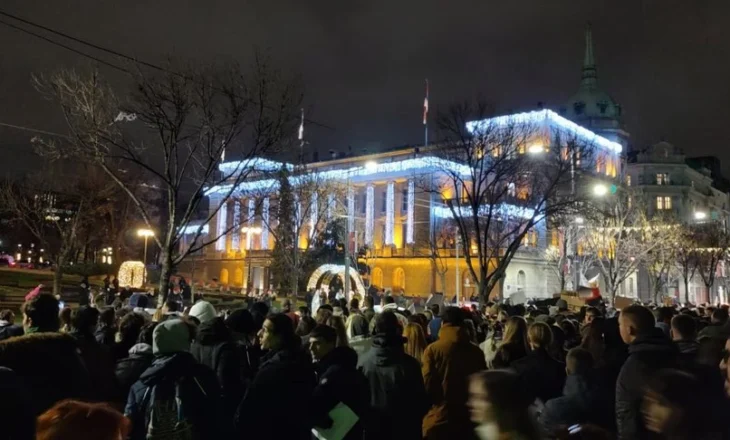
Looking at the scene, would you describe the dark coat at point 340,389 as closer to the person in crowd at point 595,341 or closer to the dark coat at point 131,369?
the dark coat at point 131,369

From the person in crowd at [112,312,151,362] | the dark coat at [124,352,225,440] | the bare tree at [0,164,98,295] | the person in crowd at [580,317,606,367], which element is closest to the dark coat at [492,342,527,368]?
the person in crowd at [580,317,606,367]

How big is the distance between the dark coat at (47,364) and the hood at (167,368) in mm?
704

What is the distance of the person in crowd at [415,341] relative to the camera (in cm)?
780

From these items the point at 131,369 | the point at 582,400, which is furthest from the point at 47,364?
the point at 582,400

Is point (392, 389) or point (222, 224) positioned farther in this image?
point (222, 224)

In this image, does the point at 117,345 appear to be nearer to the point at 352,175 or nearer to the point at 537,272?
the point at 537,272

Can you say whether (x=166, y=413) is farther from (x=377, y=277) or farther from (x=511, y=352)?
(x=377, y=277)

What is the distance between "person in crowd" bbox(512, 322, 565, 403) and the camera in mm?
5688

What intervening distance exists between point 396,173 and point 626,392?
68.3 m

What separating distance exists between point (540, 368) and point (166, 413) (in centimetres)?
337

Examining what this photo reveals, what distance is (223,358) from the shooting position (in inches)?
226

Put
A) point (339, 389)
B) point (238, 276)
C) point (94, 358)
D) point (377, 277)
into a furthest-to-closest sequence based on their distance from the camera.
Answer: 1. point (238, 276)
2. point (377, 277)
3. point (94, 358)
4. point (339, 389)

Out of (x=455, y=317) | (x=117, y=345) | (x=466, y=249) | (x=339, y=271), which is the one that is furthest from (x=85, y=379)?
(x=339, y=271)

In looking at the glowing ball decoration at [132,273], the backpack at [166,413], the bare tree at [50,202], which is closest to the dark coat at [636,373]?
the backpack at [166,413]
